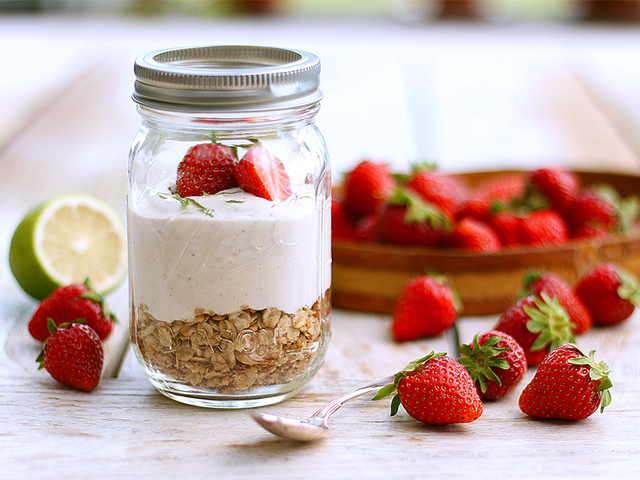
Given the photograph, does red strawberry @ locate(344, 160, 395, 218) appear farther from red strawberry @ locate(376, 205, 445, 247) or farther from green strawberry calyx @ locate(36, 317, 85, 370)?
green strawberry calyx @ locate(36, 317, 85, 370)

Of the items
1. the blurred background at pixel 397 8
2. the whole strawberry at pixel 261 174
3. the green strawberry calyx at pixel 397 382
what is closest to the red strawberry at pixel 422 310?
the green strawberry calyx at pixel 397 382

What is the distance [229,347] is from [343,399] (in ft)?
0.50

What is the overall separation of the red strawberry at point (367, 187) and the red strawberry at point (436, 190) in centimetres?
4

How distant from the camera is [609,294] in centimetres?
115

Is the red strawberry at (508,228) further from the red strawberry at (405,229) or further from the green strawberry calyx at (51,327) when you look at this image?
the green strawberry calyx at (51,327)

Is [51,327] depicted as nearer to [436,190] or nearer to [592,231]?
[436,190]

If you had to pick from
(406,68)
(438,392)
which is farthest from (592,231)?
(406,68)

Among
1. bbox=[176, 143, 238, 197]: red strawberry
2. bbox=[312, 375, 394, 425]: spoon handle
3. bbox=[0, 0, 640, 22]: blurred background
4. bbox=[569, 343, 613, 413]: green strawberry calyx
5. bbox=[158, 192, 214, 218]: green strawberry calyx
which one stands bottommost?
bbox=[0, 0, 640, 22]: blurred background

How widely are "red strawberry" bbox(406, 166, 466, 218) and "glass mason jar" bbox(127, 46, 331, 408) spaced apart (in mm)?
403

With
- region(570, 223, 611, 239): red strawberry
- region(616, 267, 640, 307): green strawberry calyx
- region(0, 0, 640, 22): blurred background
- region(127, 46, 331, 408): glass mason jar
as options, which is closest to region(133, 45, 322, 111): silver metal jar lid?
region(127, 46, 331, 408): glass mason jar

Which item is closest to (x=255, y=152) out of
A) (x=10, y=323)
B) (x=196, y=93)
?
(x=196, y=93)

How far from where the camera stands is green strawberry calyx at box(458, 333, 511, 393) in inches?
35.7

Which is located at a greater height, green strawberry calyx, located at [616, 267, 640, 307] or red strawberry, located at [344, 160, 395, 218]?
red strawberry, located at [344, 160, 395, 218]

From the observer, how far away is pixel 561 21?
4.91 meters
